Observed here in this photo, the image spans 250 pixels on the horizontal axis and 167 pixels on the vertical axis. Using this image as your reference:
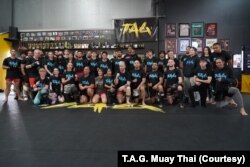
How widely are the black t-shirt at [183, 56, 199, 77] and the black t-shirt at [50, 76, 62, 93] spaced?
3.00 meters

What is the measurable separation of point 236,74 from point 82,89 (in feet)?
19.7

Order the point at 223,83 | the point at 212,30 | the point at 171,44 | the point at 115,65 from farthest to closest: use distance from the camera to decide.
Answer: the point at 171,44 → the point at 212,30 → the point at 115,65 → the point at 223,83

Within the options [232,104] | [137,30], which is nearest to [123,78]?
[232,104]

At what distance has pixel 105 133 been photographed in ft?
11.9

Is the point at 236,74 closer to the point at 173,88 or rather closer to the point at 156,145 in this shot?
the point at 173,88

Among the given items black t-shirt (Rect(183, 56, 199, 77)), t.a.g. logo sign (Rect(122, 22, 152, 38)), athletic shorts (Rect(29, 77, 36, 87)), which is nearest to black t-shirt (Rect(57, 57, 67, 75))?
athletic shorts (Rect(29, 77, 36, 87))

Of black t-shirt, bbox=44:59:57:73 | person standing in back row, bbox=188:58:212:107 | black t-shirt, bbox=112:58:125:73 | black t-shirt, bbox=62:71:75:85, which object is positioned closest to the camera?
person standing in back row, bbox=188:58:212:107

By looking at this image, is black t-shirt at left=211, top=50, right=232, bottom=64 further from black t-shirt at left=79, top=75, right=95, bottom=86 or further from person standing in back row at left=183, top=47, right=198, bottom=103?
black t-shirt at left=79, top=75, right=95, bottom=86

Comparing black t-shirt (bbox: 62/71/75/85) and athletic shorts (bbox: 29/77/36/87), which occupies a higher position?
black t-shirt (bbox: 62/71/75/85)

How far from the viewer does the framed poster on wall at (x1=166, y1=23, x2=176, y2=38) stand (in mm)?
9586

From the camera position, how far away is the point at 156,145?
10.1 ft

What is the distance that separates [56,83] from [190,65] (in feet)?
10.5

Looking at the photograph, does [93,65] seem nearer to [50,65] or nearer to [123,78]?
[123,78]

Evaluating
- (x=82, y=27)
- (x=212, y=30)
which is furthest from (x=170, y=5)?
(x=82, y=27)
